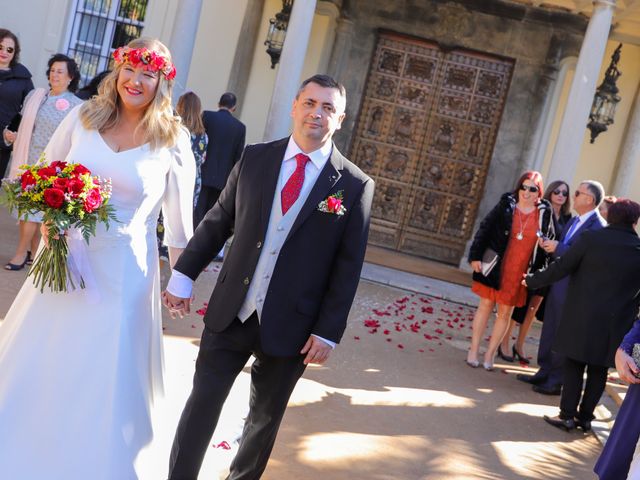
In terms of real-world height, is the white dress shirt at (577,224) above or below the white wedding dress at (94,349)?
above

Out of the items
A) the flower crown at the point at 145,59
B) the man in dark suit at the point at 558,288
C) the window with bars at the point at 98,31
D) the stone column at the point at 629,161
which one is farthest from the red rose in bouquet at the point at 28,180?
the stone column at the point at 629,161

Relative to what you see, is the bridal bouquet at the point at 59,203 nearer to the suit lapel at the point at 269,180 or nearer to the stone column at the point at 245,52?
the suit lapel at the point at 269,180

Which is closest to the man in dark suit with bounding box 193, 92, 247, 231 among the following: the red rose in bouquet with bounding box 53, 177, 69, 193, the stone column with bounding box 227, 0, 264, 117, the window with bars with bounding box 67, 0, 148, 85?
the stone column with bounding box 227, 0, 264, 117

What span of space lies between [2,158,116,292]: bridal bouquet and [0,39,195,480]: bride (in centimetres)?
14

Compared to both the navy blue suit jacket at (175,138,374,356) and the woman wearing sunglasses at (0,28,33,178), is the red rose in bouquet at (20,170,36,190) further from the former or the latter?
the woman wearing sunglasses at (0,28,33,178)

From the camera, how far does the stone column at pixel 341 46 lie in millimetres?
14461

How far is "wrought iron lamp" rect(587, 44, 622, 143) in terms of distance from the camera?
13.5 meters

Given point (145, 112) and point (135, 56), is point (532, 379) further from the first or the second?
point (135, 56)

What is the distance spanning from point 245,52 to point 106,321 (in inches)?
425

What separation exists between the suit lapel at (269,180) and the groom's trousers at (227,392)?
0.45 metres

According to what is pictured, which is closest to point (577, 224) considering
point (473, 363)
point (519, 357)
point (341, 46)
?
point (473, 363)

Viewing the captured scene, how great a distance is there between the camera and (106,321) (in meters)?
4.00

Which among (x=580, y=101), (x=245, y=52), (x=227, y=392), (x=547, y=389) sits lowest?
(x=547, y=389)

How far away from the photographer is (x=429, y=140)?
1478cm
